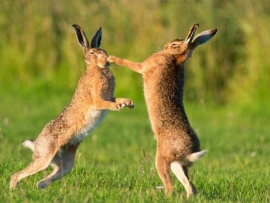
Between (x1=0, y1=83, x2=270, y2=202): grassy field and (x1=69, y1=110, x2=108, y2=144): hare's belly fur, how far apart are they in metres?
0.44

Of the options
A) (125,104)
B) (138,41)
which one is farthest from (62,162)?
(138,41)

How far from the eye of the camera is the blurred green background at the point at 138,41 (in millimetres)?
18484

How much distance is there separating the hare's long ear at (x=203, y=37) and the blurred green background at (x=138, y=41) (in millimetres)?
8670

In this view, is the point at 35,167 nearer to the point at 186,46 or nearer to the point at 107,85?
the point at 107,85

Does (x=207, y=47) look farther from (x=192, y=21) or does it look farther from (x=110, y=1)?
(x=110, y=1)

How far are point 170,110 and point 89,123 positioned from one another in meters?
0.81

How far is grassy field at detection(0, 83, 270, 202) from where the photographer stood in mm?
7852

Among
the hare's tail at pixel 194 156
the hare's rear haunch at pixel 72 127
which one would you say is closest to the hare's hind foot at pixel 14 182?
the hare's rear haunch at pixel 72 127

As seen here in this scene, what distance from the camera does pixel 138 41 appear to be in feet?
64.1

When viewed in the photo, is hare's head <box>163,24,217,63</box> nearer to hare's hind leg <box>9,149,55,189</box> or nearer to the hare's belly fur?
the hare's belly fur

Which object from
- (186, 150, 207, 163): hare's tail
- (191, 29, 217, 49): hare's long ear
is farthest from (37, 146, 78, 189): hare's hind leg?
(191, 29, 217, 49): hare's long ear

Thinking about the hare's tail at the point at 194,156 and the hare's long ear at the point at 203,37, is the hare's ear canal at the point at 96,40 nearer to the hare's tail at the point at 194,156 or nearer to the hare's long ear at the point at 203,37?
the hare's long ear at the point at 203,37

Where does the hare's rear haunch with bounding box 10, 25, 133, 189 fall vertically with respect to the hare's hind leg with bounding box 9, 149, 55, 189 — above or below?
above

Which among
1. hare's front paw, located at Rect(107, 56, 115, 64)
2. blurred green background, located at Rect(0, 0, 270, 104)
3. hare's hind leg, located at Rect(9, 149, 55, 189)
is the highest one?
blurred green background, located at Rect(0, 0, 270, 104)
